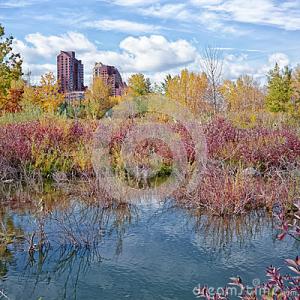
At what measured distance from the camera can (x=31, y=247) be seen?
510 cm

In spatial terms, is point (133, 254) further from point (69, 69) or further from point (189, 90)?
point (69, 69)

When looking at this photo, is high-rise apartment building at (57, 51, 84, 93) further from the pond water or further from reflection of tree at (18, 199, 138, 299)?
the pond water

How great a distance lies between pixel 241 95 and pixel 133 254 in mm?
28876

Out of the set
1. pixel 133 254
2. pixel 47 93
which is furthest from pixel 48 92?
pixel 133 254

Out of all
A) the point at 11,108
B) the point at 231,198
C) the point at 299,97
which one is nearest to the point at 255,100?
the point at 299,97

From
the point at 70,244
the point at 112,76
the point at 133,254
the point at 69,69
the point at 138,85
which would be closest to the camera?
the point at 133,254

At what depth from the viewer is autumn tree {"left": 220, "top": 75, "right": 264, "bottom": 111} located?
103 ft

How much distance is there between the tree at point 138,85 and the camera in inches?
1224

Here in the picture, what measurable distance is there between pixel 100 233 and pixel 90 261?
0.89 meters

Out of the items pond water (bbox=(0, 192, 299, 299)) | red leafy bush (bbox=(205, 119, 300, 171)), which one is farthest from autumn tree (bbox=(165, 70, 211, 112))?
pond water (bbox=(0, 192, 299, 299))

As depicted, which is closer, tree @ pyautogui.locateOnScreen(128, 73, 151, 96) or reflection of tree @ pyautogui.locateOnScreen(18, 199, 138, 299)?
reflection of tree @ pyautogui.locateOnScreen(18, 199, 138, 299)

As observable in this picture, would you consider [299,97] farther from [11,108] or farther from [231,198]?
[231,198]

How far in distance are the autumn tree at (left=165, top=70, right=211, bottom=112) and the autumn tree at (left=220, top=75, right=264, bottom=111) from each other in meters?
3.30

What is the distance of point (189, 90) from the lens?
86.1 feet
